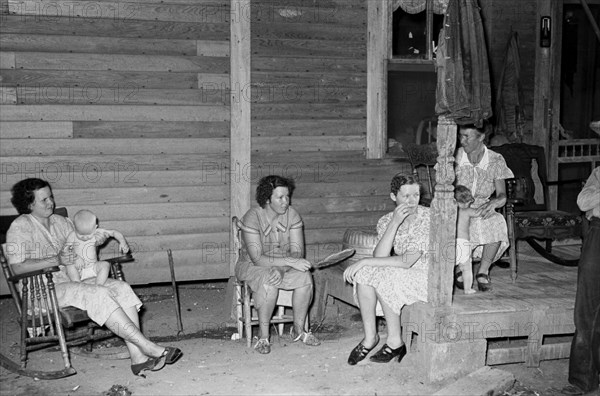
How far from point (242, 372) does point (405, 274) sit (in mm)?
1473

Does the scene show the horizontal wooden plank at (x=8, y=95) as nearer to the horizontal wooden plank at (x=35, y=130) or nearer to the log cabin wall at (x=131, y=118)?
the log cabin wall at (x=131, y=118)

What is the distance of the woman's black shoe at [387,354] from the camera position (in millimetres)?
6055

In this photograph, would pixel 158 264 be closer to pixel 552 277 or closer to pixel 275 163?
pixel 275 163

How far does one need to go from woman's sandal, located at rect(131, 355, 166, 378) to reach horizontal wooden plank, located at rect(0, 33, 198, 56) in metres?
3.20

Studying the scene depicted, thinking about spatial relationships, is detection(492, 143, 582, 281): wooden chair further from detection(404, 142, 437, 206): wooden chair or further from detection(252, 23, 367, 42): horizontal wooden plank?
detection(252, 23, 367, 42): horizontal wooden plank

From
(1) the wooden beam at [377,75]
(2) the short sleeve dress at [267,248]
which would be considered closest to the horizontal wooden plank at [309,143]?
(1) the wooden beam at [377,75]

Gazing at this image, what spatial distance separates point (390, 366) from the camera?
604 cm

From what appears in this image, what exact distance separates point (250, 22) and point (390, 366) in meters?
3.84

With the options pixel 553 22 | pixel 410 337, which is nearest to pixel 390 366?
pixel 410 337

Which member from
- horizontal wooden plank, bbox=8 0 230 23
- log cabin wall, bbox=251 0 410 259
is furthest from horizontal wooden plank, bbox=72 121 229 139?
horizontal wooden plank, bbox=8 0 230 23

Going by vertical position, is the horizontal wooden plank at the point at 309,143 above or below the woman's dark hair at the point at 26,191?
above

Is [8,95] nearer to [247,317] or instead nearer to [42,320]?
[42,320]

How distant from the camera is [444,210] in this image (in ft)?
18.9

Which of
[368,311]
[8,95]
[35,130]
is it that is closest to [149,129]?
[35,130]
